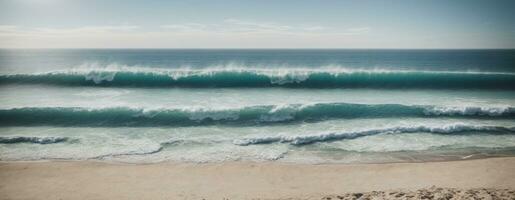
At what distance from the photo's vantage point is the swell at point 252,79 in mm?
17422

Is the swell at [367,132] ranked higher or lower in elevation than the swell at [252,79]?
lower

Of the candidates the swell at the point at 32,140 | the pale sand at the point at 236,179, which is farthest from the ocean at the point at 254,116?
the pale sand at the point at 236,179

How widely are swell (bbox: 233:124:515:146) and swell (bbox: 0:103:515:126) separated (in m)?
1.89

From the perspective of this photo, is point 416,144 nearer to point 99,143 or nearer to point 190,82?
point 99,143

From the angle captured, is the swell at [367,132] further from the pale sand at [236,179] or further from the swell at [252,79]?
the swell at [252,79]

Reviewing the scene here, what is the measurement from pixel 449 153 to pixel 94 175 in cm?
701

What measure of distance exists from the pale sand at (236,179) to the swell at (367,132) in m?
1.63

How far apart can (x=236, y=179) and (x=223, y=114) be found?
545cm

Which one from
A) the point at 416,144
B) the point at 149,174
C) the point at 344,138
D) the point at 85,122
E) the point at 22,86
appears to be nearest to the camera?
the point at 149,174

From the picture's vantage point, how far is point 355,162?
6922 millimetres

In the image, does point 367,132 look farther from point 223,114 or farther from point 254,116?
point 223,114

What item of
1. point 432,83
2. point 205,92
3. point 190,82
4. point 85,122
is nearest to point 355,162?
point 85,122

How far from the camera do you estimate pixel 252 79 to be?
17812 millimetres

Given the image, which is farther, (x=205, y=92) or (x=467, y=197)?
(x=205, y=92)
